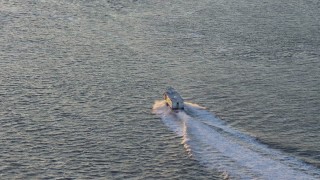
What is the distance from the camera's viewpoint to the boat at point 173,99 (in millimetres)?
68062

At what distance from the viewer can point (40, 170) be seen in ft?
183

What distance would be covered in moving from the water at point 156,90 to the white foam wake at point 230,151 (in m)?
0.17

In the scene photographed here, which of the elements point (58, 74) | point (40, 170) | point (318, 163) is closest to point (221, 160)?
point (318, 163)

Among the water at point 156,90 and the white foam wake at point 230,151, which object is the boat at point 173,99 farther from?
the white foam wake at point 230,151

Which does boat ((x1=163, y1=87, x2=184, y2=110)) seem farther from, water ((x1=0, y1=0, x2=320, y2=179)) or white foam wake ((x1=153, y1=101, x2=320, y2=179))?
white foam wake ((x1=153, y1=101, x2=320, y2=179))

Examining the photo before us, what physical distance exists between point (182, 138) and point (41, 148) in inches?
528

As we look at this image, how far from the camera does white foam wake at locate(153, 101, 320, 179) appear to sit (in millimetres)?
55094

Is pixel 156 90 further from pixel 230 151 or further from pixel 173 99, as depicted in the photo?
pixel 230 151

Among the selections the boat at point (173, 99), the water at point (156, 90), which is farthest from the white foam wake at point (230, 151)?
the boat at point (173, 99)

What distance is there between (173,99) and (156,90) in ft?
23.0

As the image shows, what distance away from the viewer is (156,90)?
74812 millimetres

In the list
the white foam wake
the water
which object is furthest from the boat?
the white foam wake

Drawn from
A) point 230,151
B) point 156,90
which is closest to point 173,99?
point 156,90

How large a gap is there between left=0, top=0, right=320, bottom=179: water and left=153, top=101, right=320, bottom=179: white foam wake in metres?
0.17
